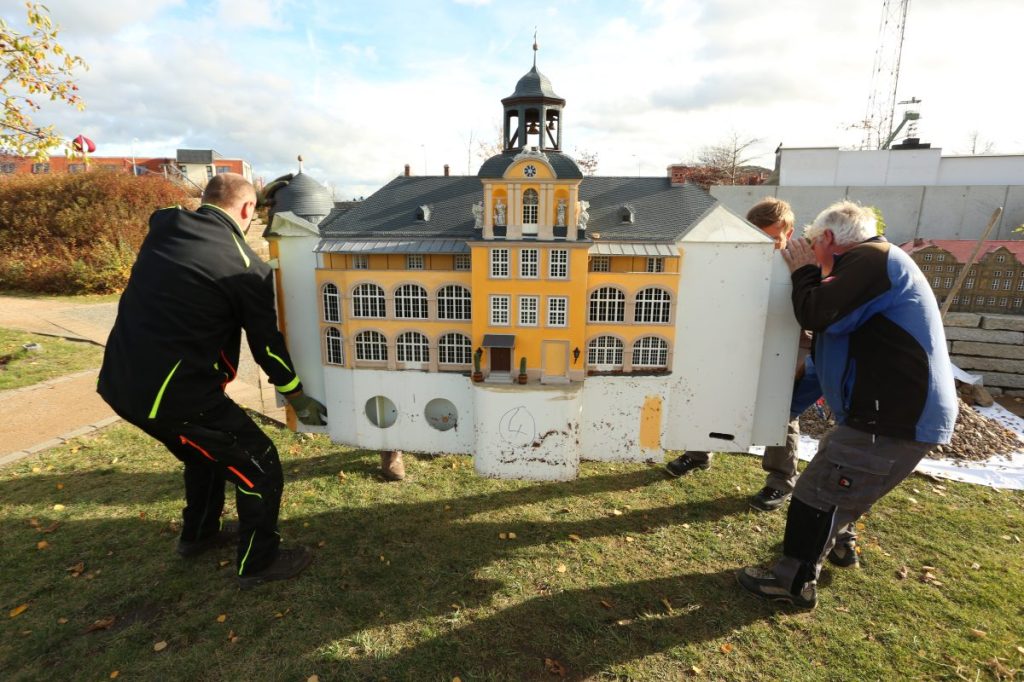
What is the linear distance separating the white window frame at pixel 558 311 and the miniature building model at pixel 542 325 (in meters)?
0.02

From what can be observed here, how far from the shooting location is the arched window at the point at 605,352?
159 inches

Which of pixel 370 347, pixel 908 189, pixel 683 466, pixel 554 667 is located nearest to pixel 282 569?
pixel 370 347

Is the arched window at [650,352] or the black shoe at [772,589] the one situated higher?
the arched window at [650,352]

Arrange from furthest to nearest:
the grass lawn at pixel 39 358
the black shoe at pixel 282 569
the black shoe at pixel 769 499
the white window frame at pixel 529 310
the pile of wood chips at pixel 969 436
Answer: the grass lawn at pixel 39 358
the pile of wood chips at pixel 969 436
the black shoe at pixel 769 499
the black shoe at pixel 282 569
the white window frame at pixel 529 310

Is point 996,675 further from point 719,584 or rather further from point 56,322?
point 56,322

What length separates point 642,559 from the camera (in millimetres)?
4844

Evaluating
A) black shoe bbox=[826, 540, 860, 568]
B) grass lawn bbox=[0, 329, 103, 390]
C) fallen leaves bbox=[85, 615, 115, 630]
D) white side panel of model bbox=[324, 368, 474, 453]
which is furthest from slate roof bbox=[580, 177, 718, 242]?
grass lawn bbox=[0, 329, 103, 390]

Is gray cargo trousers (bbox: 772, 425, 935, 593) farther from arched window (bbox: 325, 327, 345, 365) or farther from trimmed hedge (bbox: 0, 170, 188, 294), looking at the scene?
trimmed hedge (bbox: 0, 170, 188, 294)

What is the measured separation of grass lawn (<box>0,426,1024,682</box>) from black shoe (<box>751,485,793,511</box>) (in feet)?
0.45

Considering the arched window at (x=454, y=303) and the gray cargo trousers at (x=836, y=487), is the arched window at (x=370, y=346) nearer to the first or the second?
the arched window at (x=454, y=303)

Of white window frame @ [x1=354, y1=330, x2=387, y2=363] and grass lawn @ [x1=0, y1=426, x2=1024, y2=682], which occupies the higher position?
white window frame @ [x1=354, y1=330, x2=387, y2=363]

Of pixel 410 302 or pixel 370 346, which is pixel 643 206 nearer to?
pixel 410 302

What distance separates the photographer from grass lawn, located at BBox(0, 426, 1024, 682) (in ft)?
12.0

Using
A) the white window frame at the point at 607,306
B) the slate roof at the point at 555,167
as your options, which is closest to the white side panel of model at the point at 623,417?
the white window frame at the point at 607,306
